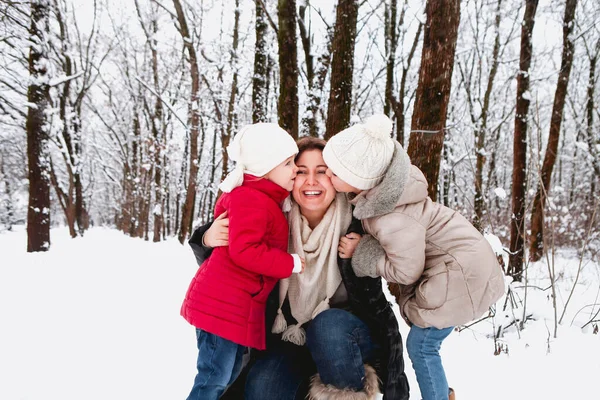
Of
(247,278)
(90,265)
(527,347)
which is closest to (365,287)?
(247,278)

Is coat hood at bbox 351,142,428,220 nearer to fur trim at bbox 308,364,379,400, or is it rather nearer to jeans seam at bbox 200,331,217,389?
fur trim at bbox 308,364,379,400

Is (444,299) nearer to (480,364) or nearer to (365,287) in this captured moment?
(365,287)

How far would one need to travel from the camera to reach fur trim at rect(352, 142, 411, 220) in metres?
1.64

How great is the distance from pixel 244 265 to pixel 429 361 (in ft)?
3.58

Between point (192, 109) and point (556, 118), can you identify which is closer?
point (556, 118)

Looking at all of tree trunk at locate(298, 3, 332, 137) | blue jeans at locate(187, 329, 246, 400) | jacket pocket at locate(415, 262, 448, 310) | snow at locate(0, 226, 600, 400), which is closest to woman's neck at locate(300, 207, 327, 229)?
jacket pocket at locate(415, 262, 448, 310)

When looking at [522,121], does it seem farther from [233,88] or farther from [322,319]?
[233,88]

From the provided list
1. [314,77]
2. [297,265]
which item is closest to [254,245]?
[297,265]

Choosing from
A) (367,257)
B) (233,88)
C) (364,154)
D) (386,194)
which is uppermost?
(233,88)

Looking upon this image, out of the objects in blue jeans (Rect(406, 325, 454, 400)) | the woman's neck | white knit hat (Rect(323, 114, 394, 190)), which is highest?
white knit hat (Rect(323, 114, 394, 190))

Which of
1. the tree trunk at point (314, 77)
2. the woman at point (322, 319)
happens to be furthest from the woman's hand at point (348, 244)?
the tree trunk at point (314, 77)

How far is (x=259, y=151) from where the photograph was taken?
1858 millimetres

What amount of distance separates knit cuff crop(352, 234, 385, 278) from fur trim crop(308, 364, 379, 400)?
0.45m

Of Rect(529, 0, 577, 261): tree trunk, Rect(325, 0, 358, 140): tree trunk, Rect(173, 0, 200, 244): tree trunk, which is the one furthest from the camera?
Rect(173, 0, 200, 244): tree trunk
